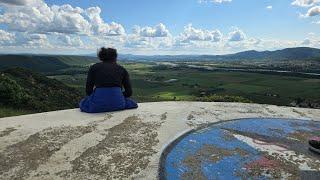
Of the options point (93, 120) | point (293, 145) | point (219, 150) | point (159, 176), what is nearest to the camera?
point (159, 176)

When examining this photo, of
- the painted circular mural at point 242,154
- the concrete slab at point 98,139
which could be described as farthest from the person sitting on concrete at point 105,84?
the painted circular mural at point 242,154

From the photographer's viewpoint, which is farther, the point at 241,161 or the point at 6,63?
the point at 6,63

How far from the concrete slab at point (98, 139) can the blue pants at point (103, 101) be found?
266mm

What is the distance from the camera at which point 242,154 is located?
701cm

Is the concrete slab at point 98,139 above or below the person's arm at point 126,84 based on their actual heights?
below

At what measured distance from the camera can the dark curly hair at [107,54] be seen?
9875 mm

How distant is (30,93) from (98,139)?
66.2 ft

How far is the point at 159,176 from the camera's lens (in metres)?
5.79

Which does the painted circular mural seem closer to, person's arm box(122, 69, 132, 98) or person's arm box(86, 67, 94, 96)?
person's arm box(122, 69, 132, 98)

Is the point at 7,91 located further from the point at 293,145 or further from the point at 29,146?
the point at 293,145

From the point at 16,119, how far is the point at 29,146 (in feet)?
8.53

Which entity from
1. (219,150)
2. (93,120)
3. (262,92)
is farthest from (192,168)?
(262,92)

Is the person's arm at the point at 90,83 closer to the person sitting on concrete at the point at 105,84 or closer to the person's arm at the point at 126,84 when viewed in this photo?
the person sitting on concrete at the point at 105,84

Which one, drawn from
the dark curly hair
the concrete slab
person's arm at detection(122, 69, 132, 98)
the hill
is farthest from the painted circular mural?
the hill
